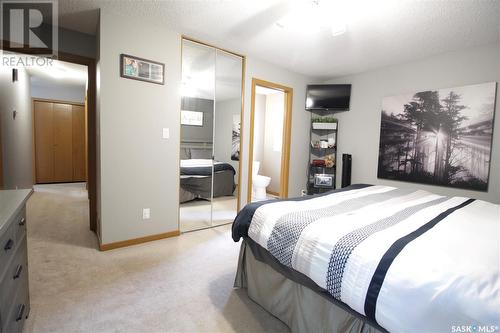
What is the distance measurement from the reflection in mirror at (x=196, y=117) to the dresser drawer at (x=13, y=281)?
6.18ft

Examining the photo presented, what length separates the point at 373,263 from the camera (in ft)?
3.57

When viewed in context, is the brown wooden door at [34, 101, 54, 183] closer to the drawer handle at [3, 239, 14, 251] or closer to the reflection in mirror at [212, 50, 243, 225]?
the reflection in mirror at [212, 50, 243, 225]

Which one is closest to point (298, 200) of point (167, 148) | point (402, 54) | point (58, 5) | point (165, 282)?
point (165, 282)

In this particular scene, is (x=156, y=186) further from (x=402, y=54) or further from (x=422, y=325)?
(x=402, y=54)

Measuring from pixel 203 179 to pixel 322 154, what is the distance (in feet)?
7.74

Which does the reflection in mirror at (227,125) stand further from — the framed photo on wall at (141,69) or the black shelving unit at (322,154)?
the black shelving unit at (322,154)

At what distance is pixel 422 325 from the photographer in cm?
92

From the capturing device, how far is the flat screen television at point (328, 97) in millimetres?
4352

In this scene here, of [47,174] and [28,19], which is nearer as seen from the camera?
[28,19]

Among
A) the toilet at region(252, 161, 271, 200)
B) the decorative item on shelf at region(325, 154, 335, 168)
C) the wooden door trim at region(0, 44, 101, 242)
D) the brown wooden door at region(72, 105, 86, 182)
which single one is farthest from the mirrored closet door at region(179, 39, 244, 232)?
the brown wooden door at region(72, 105, 86, 182)

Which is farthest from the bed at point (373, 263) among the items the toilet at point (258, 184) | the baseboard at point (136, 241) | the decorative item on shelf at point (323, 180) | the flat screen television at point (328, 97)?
the toilet at point (258, 184)

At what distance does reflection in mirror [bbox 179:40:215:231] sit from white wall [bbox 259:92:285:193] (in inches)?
101

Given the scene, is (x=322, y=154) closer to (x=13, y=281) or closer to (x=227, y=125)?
(x=227, y=125)

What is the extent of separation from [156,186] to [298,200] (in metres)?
1.76
